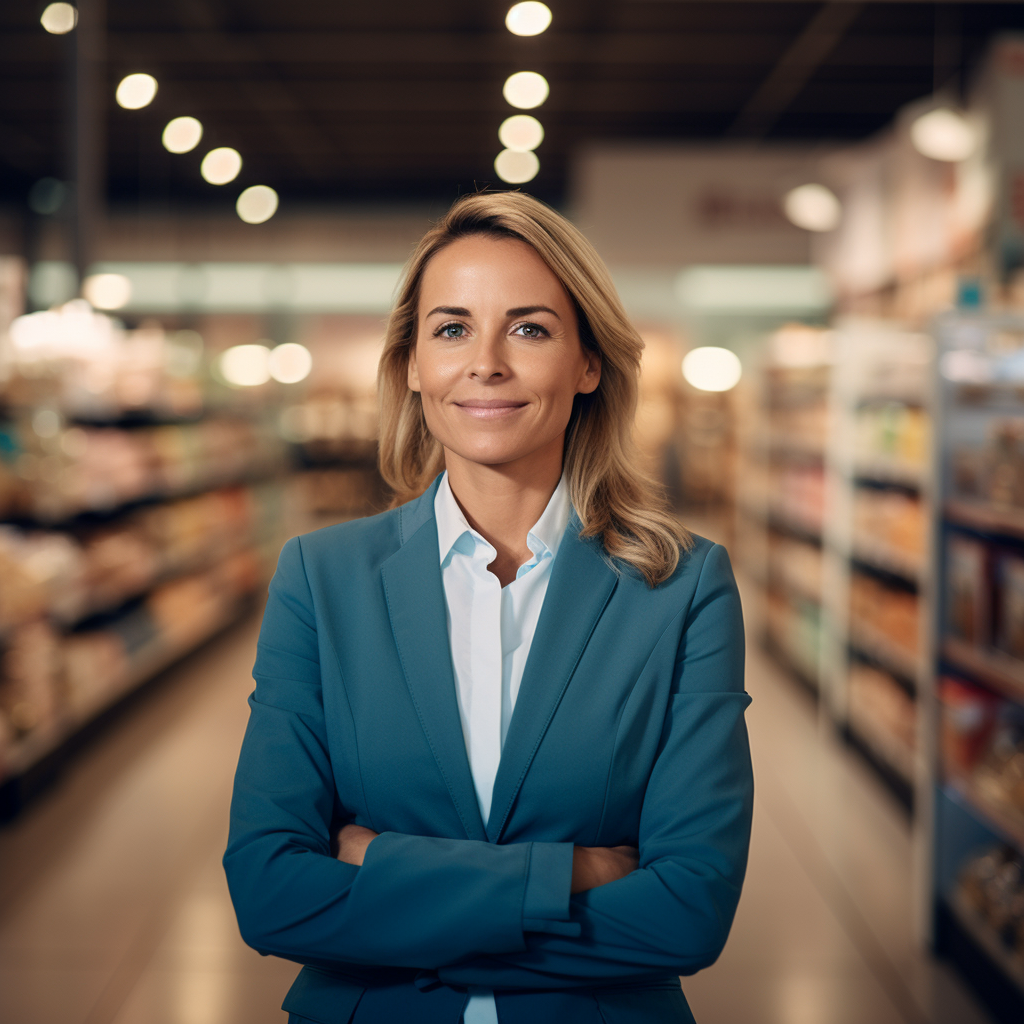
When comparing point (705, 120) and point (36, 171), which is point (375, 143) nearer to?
point (705, 120)

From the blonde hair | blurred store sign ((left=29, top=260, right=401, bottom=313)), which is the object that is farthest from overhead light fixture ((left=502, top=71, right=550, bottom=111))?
the blonde hair

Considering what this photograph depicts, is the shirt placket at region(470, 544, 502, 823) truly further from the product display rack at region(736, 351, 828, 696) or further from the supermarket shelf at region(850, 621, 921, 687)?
the product display rack at region(736, 351, 828, 696)

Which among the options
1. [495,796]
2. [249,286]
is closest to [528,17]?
[495,796]

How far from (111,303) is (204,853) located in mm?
6335

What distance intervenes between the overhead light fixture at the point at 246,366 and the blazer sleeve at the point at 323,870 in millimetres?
10338

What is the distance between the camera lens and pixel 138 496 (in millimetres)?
6512

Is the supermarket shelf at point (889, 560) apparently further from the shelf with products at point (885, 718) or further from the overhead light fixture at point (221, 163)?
the overhead light fixture at point (221, 163)

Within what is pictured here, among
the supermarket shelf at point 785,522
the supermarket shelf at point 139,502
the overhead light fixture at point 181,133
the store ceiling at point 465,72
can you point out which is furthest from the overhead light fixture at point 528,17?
the supermarket shelf at point 139,502

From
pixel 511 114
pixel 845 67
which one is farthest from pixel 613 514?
pixel 511 114

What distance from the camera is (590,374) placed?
1.49 metres

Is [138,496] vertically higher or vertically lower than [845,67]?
lower

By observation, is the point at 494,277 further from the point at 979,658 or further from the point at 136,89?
the point at 136,89

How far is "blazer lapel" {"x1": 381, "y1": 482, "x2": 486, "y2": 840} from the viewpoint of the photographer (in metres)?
1.31

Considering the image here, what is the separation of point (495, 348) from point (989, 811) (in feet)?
8.42
